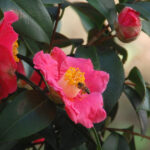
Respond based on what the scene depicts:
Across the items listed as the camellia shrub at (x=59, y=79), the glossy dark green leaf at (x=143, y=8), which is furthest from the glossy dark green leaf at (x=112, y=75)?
the glossy dark green leaf at (x=143, y=8)

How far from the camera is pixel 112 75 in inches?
26.3

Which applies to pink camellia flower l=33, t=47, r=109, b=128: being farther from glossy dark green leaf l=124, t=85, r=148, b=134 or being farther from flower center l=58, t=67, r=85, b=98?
glossy dark green leaf l=124, t=85, r=148, b=134

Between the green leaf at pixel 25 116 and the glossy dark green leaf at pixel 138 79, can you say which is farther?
the glossy dark green leaf at pixel 138 79

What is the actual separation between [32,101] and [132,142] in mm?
404

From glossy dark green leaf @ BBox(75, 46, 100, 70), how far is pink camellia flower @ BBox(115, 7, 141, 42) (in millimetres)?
60

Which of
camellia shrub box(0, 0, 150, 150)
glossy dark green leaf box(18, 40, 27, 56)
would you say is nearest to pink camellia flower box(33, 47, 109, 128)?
camellia shrub box(0, 0, 150, 150)

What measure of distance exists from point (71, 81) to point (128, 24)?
0.52 feet

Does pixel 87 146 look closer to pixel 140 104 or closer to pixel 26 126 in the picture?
pixel 140 104

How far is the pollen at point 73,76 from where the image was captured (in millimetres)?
585

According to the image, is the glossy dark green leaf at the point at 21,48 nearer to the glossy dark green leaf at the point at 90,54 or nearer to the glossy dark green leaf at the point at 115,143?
the glossy dark green leaf at the point at 90,54

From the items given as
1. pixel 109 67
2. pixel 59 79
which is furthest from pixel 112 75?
pixel 59 79

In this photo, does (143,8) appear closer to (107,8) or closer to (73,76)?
(107,8)

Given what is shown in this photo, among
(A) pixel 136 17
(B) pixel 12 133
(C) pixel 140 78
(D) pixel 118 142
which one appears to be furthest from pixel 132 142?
(B) pixel 12 133

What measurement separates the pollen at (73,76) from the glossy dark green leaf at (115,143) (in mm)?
215
